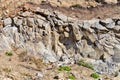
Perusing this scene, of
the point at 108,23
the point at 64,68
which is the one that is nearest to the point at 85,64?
the point at 64,68

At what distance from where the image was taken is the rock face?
30.7m

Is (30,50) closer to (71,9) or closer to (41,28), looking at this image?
(41,28)

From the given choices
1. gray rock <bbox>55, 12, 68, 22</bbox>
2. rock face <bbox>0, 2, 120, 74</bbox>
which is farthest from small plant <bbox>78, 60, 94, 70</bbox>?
gray rock <bbox>55, 12, 68, 22</bbox>

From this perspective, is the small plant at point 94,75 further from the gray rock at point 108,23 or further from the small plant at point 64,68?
the gray rock at point 108,23

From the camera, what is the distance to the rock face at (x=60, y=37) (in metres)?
30.7

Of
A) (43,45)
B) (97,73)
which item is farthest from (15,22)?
(97,73)

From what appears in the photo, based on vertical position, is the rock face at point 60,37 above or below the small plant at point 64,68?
above

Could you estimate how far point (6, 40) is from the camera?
3075cm

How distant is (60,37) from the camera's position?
31.5 metres

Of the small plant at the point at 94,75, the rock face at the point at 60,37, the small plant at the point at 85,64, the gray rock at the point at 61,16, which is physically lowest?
the small plant at the point at 94,75

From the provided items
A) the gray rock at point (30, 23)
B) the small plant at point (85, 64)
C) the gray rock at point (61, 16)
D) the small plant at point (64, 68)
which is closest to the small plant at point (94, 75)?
the small plant at point (85, 64)

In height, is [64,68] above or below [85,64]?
above

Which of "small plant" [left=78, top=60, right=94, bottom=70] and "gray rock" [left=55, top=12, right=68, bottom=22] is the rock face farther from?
"small plant" [left=78, top=60, right=94, bottom=70]

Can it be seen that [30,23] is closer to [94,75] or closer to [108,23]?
[108,23]
